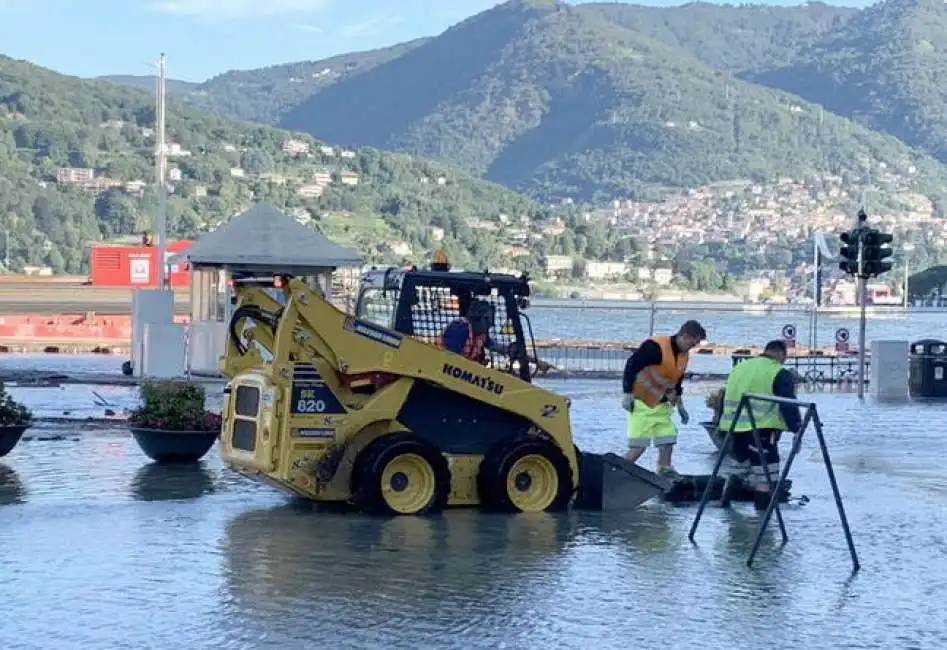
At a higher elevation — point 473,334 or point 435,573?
point 473,334

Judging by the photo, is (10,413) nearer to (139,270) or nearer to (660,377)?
(660,377)

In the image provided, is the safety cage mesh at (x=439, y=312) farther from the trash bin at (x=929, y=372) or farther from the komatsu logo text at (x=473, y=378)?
the trash bin at (x=929, y=372)

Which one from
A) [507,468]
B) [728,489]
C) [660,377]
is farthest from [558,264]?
[507,468]

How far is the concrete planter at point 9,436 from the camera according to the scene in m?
17.3

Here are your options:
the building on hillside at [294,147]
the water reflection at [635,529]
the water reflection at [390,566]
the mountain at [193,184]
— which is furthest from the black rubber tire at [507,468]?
the building on hillside at [294,147]

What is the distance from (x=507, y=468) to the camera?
14.3m

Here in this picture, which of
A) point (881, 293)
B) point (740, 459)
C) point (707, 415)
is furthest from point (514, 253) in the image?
point (740, 459)

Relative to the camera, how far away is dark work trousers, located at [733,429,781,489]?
14508 mm

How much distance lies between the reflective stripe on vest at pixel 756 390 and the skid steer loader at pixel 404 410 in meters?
0.87

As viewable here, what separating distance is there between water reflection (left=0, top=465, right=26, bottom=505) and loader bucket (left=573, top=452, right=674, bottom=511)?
463 centimetres

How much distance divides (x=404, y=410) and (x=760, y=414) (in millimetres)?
2832

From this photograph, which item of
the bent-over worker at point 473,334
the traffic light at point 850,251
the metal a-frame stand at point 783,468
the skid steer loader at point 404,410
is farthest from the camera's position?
the traffic light at point 850,251

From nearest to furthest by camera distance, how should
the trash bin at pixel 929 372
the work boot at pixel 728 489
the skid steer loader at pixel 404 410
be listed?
the skid steer loader at pixel 404 410, the work boot at pixel 728 489, the trash bin at pixel 929 372

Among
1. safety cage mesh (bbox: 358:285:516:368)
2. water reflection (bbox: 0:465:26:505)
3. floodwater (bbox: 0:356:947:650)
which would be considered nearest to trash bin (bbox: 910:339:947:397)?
floodwater (bbox: 0:356:947:650)
